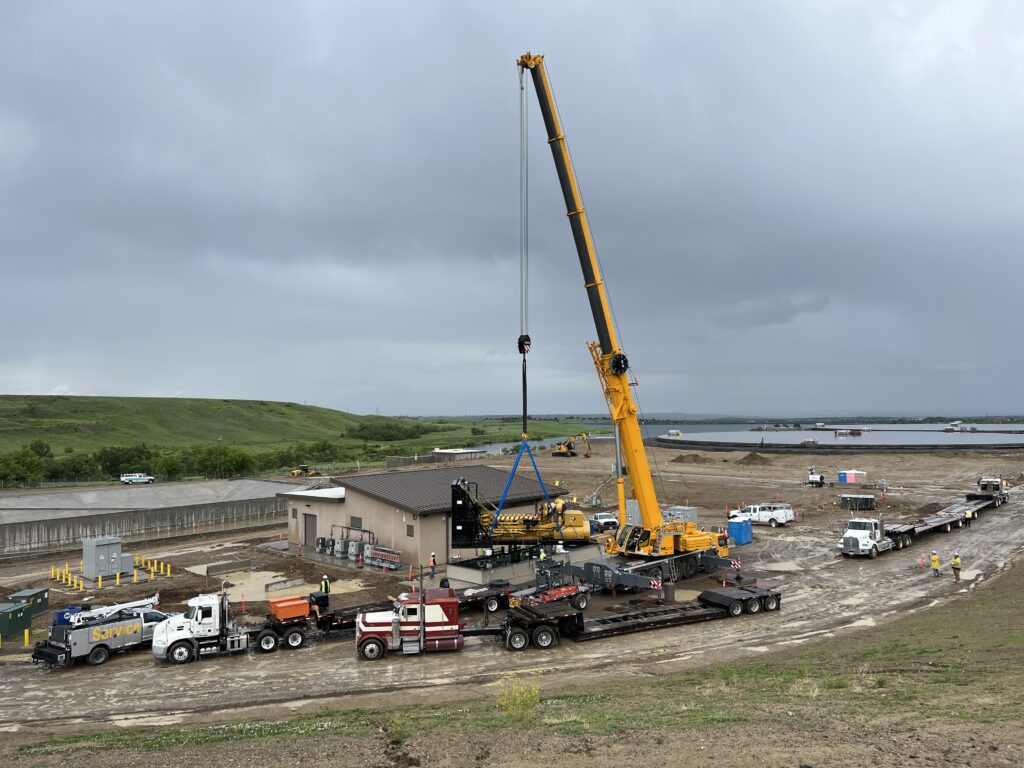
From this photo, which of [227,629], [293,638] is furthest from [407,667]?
[227,629]

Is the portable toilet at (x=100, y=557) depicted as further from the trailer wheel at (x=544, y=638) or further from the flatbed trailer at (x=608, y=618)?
the trailer wheel at (x=544, y=638)

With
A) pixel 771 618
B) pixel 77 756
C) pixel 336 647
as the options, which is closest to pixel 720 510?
pixel 771 618

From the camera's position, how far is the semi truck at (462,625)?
22.7m

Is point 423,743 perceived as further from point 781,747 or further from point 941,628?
point 941,628

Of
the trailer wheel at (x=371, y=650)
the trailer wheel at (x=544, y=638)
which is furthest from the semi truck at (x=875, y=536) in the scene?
the trailer wheel at (x=371, y=650)

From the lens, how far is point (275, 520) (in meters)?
55.6

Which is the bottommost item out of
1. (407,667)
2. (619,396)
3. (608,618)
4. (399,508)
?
(407,667)

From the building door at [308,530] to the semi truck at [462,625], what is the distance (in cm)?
2041

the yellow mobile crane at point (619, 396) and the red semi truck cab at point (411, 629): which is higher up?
the yellow mobile crane at point (619, 396)

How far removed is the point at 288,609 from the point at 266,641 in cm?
126

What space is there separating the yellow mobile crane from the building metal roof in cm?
815

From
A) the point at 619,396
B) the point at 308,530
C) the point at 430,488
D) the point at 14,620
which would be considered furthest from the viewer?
the point at 308,530

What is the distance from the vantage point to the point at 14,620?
2547 cm

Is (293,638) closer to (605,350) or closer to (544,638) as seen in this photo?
(544,638)
